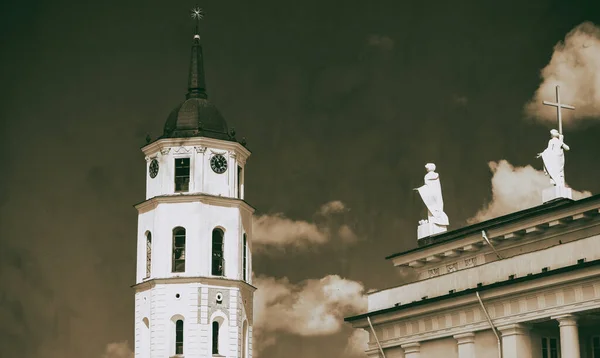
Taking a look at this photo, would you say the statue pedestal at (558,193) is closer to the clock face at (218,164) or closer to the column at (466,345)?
the column at (466,345)

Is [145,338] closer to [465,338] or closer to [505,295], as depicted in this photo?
[465,338]

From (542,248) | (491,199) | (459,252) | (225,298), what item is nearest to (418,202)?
(491,199)

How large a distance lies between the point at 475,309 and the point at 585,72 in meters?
26.3

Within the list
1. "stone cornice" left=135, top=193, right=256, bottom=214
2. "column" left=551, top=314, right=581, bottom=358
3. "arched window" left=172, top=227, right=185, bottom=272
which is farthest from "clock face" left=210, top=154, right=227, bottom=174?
"column" left=551, top=314, right=581, bottom=358

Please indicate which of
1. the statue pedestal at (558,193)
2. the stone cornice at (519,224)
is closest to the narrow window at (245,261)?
the stone cornice at (519,224)

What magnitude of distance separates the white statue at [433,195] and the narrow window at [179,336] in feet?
86.0

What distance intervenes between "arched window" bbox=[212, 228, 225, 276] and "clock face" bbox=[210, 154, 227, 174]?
3.76 metres

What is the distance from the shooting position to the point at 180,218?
8750cm

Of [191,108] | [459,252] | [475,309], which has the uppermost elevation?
[191,108]

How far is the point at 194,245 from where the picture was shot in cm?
8688

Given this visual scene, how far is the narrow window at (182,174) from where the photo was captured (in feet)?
289

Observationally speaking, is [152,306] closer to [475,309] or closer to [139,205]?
[139,205]

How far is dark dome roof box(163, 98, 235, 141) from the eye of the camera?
88.6 meters

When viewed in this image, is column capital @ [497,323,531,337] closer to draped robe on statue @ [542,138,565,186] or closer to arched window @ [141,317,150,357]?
draped robe on statue @ [542,138,565,186]
